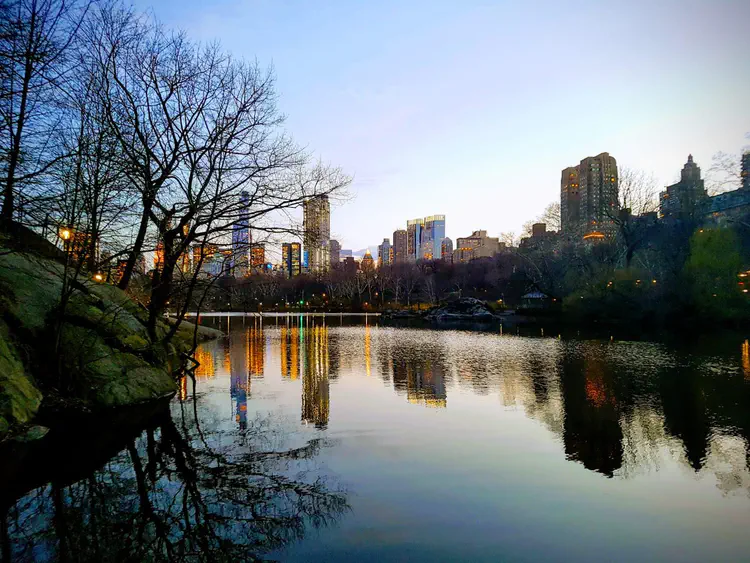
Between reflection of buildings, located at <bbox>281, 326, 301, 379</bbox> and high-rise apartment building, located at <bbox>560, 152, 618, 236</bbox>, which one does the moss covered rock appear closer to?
reflection of buildings, located at <bbox>281, 326, 301, 379</bbox>

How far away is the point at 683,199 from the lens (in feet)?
159

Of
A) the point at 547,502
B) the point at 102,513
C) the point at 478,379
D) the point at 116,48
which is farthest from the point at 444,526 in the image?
the point at 116,48

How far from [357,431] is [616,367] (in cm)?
1268

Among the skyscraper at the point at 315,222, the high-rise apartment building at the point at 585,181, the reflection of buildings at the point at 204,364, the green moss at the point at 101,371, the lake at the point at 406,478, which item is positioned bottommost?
the lake at the point at 406,478

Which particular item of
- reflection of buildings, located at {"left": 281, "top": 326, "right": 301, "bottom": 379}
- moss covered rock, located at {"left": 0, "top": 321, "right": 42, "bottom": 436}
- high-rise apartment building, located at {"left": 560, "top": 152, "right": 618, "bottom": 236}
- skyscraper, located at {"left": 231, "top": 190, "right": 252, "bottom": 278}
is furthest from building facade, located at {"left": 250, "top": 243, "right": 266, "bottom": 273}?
high-rise apartment building, located at {"left": 560, "top": 152, "right": 618, "bottom": 236}

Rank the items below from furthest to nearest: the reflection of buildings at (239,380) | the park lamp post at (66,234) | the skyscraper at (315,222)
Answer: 1. the skyscraper at (315,222)
2. the reflection of buildings at (239,380)
3. the park lamp post at (66,234)

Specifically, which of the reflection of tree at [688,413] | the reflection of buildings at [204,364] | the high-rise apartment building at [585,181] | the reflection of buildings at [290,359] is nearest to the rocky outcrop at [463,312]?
the high-rise apartment building at [585,181]

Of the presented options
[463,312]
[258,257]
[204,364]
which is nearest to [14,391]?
[258,257]

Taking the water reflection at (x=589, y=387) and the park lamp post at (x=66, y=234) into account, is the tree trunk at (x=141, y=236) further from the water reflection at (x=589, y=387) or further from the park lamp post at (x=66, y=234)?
the water reflection at (x=589, y=387)

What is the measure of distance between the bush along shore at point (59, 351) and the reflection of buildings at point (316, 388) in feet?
13.2

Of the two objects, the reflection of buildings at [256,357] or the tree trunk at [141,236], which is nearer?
the tree trunk at [141,236]

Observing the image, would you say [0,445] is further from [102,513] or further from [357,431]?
[357,431]

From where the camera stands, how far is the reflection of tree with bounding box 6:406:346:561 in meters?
5.18

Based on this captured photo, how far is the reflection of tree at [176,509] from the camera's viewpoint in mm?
5184
